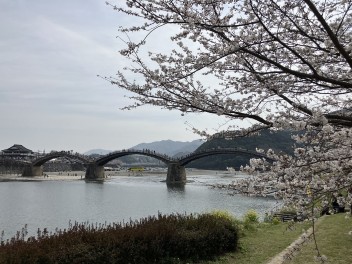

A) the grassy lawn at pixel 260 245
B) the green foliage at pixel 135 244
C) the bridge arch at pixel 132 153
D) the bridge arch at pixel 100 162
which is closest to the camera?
the green foliage at pixel 135 244

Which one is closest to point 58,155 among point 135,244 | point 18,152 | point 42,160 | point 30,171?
point 42,160

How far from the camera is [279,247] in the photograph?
31.2ft

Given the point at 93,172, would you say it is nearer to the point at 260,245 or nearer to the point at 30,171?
the point at 30,171

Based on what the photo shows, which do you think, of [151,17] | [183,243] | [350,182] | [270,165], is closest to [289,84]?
[270,165]

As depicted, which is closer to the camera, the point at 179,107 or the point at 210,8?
the point at 210,8

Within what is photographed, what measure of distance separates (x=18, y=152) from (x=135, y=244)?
11111cm

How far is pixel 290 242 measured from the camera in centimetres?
1002

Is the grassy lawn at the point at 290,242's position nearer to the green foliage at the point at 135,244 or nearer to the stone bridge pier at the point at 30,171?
the green foliage at the point at 135,244

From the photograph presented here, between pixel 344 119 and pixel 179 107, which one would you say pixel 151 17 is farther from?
pixel 344 119

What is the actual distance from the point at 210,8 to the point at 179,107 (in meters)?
1.17

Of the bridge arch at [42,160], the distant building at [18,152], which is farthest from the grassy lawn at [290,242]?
the distant building at [18,152]

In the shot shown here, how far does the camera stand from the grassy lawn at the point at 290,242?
8227 millimetres

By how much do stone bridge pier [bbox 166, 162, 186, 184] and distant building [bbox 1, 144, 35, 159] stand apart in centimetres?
5801

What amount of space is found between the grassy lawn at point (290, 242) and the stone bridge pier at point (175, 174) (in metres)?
52.6
